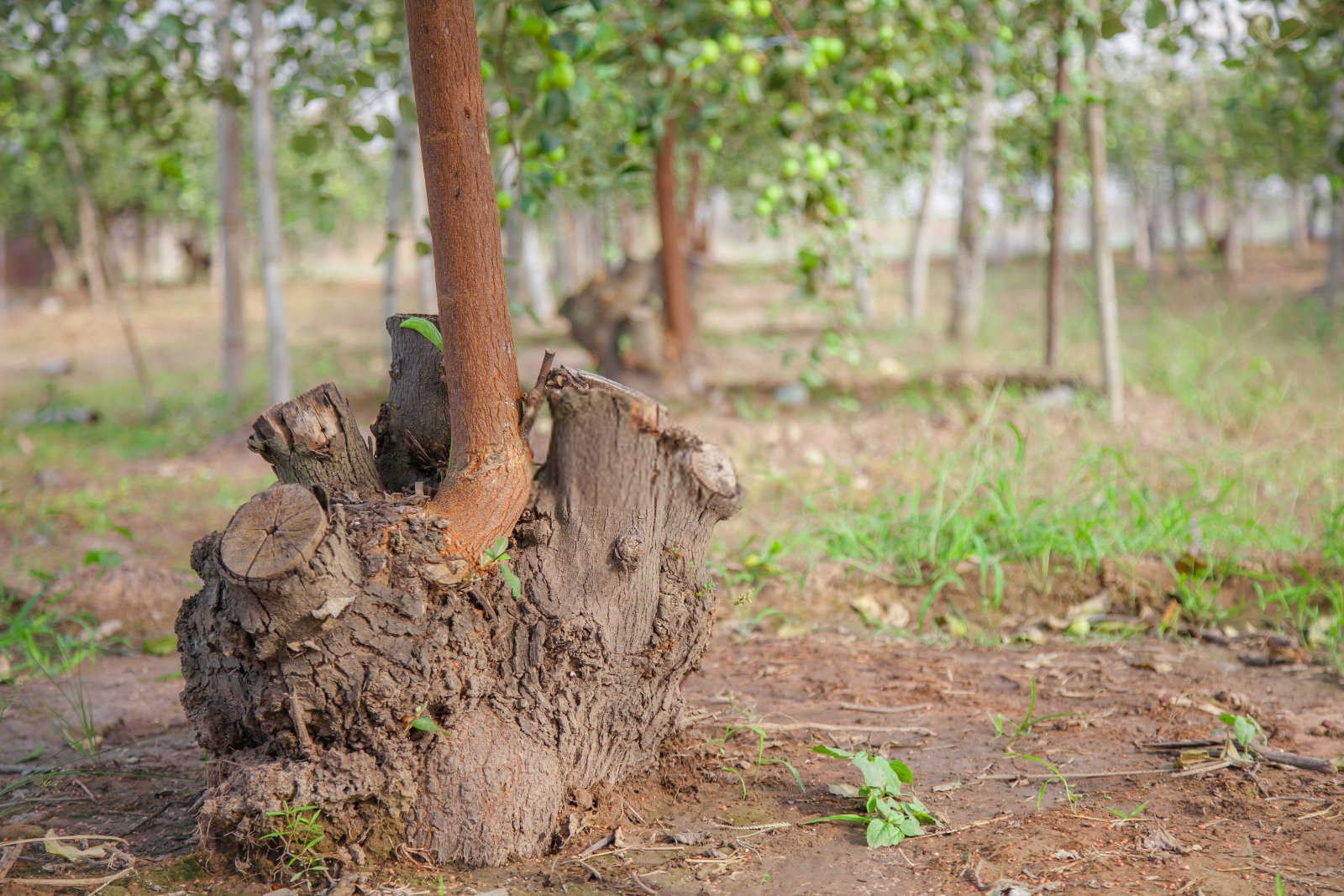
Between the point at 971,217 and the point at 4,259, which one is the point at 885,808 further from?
the point at 4,259

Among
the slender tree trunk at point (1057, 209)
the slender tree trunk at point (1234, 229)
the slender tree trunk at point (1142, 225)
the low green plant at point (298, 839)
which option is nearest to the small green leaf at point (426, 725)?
the low green plant at point (298, 839)

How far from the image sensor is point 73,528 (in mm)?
4781

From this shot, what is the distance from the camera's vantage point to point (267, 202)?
690cm

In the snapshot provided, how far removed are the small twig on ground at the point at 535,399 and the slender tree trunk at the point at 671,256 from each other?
490 cm

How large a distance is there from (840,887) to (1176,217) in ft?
64.8

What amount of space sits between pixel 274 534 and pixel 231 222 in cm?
650

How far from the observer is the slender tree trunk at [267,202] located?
6.64m

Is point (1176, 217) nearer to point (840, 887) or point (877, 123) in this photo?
point (877, 123)

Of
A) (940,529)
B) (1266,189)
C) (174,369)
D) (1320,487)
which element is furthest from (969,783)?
(1266,189)

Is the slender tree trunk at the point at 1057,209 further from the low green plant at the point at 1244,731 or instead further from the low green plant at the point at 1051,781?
the low green plant at the point at 1051,781

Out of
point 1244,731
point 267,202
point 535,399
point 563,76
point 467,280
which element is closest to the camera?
point 467,280

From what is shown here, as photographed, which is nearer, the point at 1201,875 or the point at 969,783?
the point at 1201,875

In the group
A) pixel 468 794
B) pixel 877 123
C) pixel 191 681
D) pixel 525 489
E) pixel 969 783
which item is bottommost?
pixel 969 783

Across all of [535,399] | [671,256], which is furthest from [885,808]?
→ [671,256]
